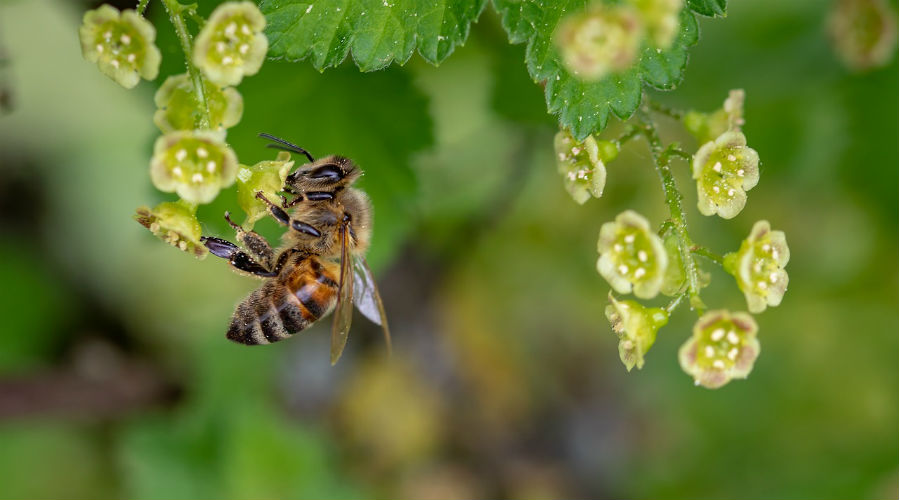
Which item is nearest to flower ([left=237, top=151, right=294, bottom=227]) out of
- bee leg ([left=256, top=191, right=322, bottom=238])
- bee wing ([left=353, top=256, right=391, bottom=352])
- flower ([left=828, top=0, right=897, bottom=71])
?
bee leg ([left=256, top=191, right=322, bottom=238])

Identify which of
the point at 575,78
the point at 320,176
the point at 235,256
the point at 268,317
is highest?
the point at 575,78

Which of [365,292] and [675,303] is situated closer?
[675,303]

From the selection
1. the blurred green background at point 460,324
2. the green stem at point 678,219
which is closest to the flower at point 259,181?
the green stem at point 678,219

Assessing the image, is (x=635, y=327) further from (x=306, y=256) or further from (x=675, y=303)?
(x=306, y=256)

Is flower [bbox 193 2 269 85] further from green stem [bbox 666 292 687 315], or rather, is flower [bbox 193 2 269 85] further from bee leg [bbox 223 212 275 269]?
green stem [bbox 666 292 687 315]

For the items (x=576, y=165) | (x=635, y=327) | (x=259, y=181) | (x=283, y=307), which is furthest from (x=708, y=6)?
(x=283, y=307)

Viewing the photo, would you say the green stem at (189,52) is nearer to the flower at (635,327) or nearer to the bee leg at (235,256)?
the bee leg at (235,256)

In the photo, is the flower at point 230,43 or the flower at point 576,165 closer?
the flower at point 230,43
